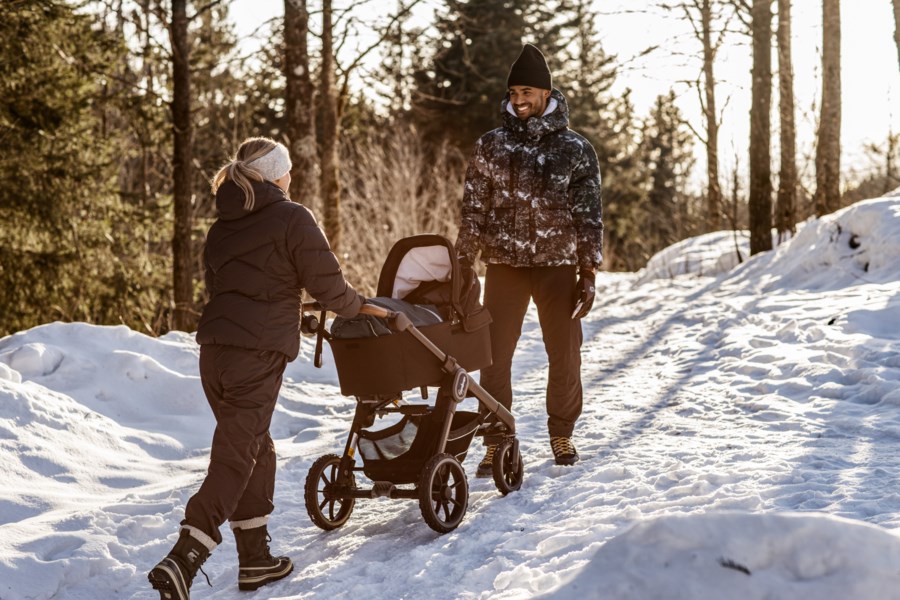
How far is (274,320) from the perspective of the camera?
3.91 meters

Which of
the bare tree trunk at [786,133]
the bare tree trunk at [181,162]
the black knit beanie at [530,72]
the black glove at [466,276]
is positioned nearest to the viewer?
the black glove at [466,276]

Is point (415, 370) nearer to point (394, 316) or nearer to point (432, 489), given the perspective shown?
point (394, 316)

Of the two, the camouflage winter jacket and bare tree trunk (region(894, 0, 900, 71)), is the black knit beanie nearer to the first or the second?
the camouflage winter jacket

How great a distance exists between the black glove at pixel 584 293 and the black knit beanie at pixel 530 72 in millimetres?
1103

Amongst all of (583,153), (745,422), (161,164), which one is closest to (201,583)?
(583,153)

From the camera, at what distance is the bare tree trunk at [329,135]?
46.5 feet

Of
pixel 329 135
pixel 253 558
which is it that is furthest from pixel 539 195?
pixel 329 135

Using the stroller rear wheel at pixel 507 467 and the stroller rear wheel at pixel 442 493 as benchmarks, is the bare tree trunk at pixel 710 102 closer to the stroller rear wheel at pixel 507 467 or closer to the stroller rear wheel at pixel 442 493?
the stroller rear wheel at pixel 507 467

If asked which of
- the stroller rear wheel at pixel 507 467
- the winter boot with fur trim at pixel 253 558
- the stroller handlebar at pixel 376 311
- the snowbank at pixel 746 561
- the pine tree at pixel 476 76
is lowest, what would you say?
the winter boot with fur trim at pixel 253 558

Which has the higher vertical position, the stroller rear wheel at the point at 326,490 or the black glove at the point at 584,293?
the black glove at the point at 584,293

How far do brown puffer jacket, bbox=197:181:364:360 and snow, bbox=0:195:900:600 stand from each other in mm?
1175

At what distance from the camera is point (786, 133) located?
611 inches

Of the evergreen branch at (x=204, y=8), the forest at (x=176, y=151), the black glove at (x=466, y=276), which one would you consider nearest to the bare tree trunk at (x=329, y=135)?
the forest at (x=176, y=151)

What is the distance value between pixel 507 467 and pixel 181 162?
30.1ft
